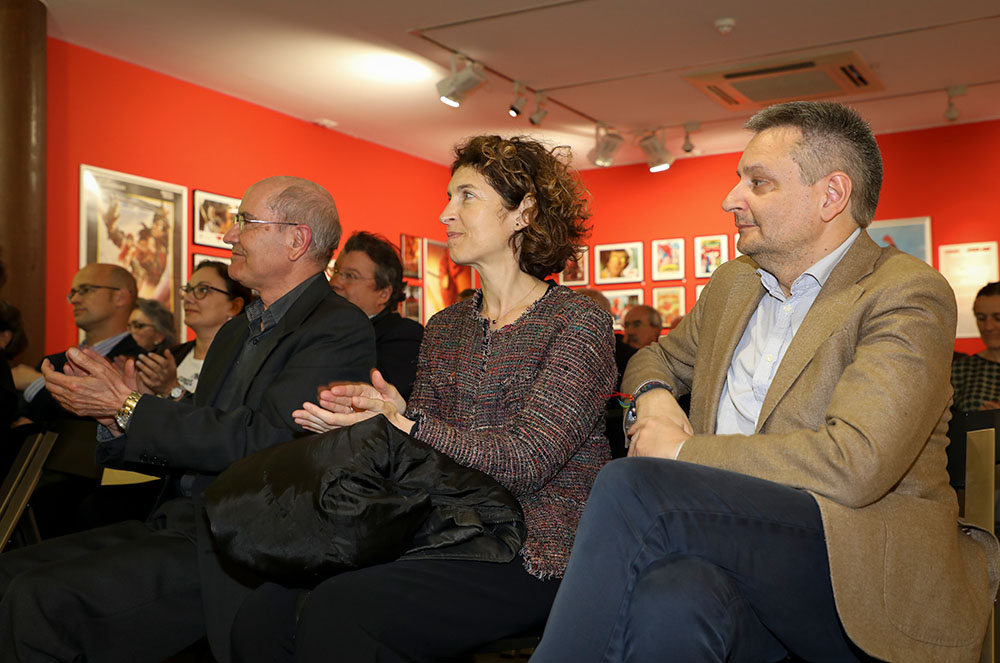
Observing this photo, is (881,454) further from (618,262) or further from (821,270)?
(618,262)

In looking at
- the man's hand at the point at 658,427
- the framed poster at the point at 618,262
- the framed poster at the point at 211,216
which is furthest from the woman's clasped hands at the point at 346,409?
the framed poster at the point at 618,262

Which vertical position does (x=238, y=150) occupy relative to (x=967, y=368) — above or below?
above

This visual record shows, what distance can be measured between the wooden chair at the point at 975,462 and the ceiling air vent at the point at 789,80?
5.29 m

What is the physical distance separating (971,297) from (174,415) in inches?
317

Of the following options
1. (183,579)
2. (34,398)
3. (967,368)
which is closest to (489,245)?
(183,579)

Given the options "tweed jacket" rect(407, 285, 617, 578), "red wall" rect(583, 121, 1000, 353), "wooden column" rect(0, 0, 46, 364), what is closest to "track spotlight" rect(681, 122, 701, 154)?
"red wall" rect(583, 121, 1000, 353)

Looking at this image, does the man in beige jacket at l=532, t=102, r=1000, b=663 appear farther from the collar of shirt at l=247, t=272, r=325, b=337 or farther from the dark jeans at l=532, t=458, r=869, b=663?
the collar of shirt at l=247, t=272, r=325, b=337

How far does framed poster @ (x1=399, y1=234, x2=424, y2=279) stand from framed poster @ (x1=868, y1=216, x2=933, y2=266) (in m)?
4.43

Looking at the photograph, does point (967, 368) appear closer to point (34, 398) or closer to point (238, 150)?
point (34, 398)

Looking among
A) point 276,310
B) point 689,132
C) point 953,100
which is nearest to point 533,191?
point 276,310

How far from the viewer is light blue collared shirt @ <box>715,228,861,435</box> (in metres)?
2.07

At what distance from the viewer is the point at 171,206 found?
7.09m

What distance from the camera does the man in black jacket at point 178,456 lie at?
7.41 feet

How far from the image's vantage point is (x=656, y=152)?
899 cm
